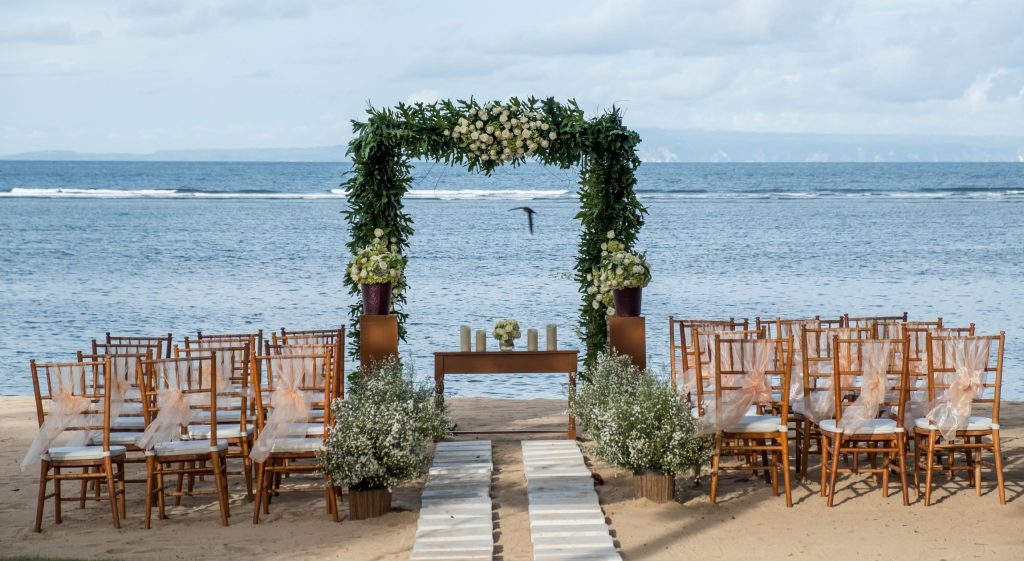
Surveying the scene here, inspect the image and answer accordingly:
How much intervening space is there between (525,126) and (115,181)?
75.0 m

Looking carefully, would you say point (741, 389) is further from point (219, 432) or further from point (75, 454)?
point (75, 454)

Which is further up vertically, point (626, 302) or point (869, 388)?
point (626, 302)

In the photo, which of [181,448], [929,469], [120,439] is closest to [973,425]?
[929,469]

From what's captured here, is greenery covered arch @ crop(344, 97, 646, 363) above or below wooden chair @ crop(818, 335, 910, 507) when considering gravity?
above

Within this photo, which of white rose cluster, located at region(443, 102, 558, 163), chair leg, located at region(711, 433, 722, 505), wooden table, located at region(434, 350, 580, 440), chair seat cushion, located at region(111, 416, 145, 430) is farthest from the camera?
white rose cluster, located at region(443, 102, 558, 163)

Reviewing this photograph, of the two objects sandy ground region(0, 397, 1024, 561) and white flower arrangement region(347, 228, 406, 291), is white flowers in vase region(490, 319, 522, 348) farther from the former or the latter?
sandy ground region(0, 397, 1024, 561)

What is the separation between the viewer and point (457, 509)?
7586 mm

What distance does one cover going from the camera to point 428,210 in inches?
2077

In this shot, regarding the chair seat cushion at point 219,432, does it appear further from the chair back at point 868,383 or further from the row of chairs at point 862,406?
the chair back at point 868,383

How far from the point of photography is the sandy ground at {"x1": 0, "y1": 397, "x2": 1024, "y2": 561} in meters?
6.75

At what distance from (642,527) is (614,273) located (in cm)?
368

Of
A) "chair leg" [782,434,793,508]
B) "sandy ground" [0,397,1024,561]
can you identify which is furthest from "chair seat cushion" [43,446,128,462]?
"chair leg" [782,434,793,508]

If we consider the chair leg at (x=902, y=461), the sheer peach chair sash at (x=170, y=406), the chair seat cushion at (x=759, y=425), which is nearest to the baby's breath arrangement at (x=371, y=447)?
the sheer peach chair sash at (x=170, y=406)

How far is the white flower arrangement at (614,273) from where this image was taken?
10.5 metres
